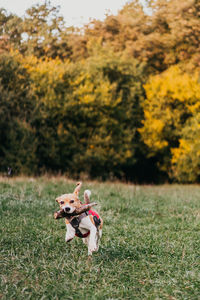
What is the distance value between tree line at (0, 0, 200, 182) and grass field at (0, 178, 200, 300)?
807cm

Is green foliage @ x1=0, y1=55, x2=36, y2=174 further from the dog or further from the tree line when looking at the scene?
the dog

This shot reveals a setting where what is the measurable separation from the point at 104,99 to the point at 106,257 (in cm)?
1255

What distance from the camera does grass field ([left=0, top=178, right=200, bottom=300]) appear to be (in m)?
3.34

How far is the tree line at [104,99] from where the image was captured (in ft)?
50.6

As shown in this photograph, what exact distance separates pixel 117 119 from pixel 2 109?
199 inches

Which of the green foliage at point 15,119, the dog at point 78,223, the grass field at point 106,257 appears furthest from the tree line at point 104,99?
the dog at point 78,223

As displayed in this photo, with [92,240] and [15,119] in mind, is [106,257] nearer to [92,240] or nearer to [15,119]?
[92,240]

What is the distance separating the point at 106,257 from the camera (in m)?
4.20

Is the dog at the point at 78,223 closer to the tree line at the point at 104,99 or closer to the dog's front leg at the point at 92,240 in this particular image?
the dog's front leg at the point at 92,240

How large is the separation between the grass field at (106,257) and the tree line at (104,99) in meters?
8.07

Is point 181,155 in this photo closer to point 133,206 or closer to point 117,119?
point 117,119

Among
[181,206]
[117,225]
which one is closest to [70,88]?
[181,206]

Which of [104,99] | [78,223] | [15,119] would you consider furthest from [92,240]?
[104,99]

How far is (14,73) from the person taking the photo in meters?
15.5
